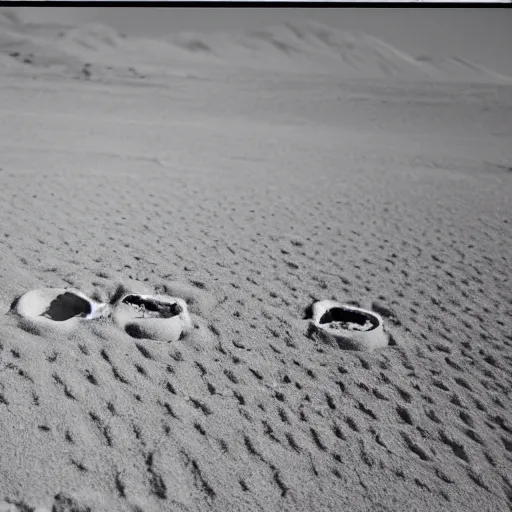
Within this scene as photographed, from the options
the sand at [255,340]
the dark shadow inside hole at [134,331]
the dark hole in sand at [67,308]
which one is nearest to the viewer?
the sand at [255,340]

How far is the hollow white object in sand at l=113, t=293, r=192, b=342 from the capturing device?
2.14 meters

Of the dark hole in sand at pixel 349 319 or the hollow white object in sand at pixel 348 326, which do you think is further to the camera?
the dark hole in sand at pixel 349 319

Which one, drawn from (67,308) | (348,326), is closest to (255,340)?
(348,326)

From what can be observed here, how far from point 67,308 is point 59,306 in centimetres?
4

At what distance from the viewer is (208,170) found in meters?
5.20

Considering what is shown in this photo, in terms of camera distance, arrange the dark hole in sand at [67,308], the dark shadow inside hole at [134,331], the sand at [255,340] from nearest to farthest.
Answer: the sand at [255,340] → the dark shadow inside hole at [134,331] → the dark hole in sand at [67,308]

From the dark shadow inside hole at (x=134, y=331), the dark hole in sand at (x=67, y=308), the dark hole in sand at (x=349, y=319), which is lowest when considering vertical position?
the dark hole in sand at (x=67, y=308)

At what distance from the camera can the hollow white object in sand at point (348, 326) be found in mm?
2203

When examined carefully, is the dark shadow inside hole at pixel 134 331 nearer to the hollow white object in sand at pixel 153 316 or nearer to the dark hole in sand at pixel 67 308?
the hollow white object in sand at pixel 153 316

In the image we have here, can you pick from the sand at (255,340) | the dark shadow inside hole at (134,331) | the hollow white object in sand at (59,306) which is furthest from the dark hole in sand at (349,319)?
the hollow white object in sand at (59,306)

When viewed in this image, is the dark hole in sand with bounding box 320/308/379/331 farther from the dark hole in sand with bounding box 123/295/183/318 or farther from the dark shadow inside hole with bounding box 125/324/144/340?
the dark shadow inside hole with bounding box 125/324/144/340

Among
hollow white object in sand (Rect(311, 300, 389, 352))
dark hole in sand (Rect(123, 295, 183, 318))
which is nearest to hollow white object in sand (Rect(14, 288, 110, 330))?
dark hole in sand (Rect(123, 295, 183, 318))

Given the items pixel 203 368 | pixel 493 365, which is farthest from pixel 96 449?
pixel 493 365

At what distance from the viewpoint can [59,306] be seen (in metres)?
2.33
